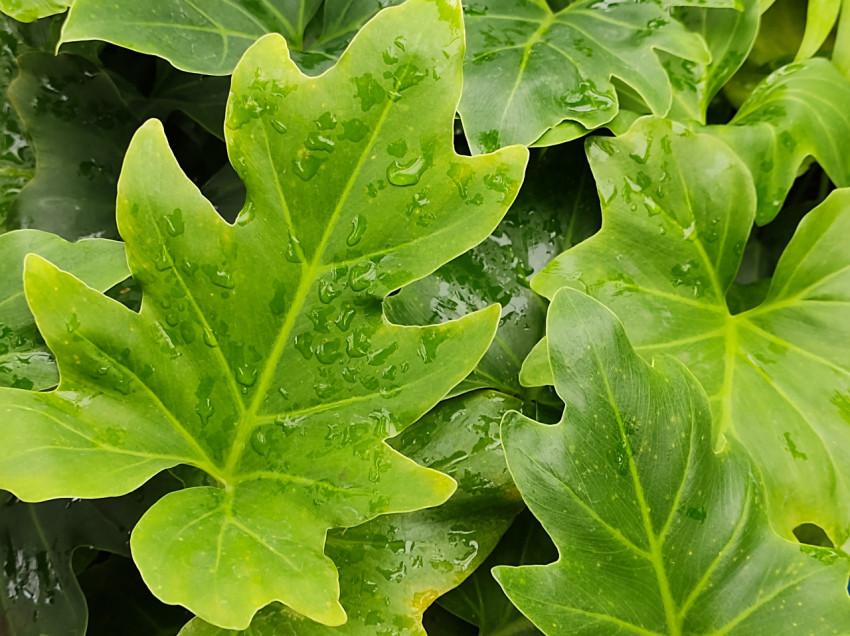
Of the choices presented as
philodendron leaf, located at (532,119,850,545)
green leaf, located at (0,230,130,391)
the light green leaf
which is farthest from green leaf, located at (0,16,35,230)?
the light green leaf

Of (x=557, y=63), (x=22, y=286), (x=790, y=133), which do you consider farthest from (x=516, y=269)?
(x=22, y=286)

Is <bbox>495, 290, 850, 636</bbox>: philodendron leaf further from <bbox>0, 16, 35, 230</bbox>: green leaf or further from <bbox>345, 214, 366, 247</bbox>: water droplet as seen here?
<bbox>0, 16, 35, 230</bbox>: green leaf

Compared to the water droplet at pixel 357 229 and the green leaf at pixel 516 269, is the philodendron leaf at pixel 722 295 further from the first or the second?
the water droplet at pixel 357 229

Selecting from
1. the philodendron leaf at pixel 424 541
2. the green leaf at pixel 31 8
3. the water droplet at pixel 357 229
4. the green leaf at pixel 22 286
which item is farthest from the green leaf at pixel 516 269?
the green leaf at pixel 31 8

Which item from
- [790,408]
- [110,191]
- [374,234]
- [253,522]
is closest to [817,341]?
[790,408]

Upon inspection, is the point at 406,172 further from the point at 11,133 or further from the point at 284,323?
the point at 11,133

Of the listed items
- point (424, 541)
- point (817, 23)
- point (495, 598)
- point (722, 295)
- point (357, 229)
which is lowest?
point (495, 598)

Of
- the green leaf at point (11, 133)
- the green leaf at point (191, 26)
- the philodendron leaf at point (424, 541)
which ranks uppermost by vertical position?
the green leaf at point (191, 26)

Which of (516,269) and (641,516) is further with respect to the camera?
(516,269)
